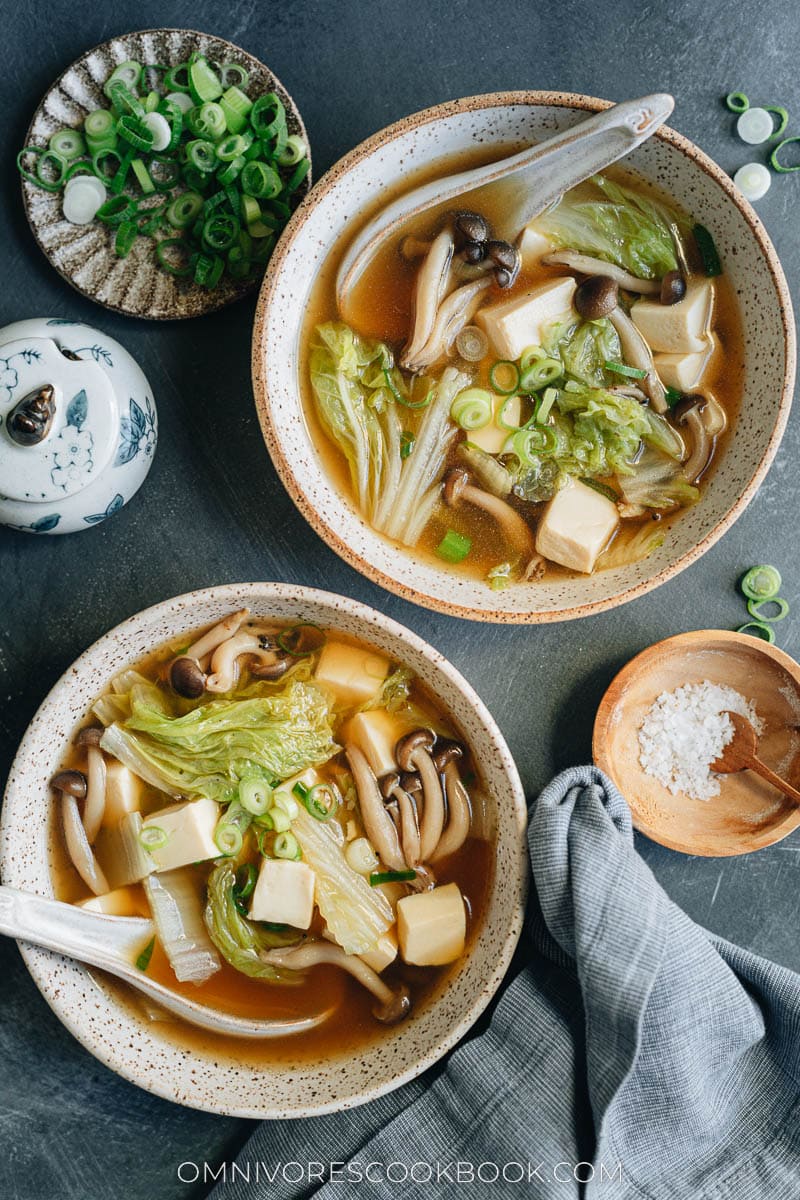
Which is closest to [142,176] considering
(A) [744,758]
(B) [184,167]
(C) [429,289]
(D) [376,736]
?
(B) [184,167]

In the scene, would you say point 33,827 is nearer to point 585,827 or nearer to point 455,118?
point 585,827

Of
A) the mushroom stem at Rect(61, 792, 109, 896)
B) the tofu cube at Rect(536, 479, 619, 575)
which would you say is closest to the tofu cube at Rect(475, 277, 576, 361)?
the tofu cube at Rect(536, 479, 619, 575)

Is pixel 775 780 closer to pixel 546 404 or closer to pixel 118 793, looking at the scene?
pixel 546 404

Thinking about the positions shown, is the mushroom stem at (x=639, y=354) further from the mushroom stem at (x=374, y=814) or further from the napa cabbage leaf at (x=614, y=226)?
the mushroom stem at (x=374, y=814)

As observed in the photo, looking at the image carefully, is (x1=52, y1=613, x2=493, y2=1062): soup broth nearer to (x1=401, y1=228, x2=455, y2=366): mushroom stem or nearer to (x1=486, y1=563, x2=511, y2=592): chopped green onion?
(x1=486, y1=563, x2=511, y2=592): chopped green onion

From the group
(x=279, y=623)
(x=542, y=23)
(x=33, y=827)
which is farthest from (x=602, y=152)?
(x=33, y=827)
